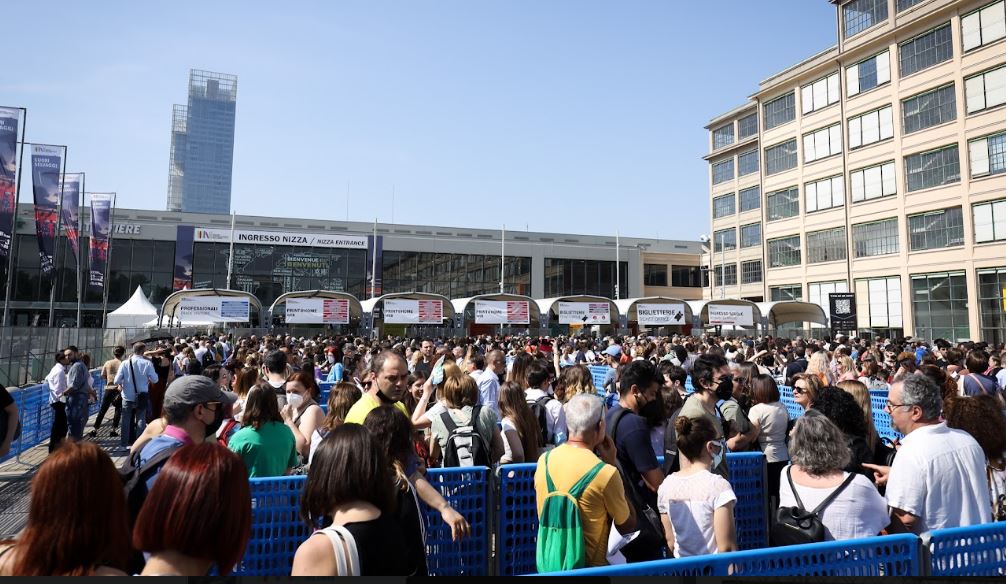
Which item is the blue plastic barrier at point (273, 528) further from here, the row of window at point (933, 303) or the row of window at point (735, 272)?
the row of window at point (735, 272)

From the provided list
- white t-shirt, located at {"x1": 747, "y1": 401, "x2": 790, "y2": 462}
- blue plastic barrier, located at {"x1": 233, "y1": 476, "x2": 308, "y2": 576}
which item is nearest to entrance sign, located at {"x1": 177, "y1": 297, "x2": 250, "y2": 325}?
blue plastic barrier, located at {"x1": 233, "y1": 476, "x2": 308, "y2": 576}

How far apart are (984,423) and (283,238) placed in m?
54.3

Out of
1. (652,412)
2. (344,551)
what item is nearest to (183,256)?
(652,412)

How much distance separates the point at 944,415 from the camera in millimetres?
4289

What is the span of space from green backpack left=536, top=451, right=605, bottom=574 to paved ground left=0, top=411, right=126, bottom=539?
18.4 ft

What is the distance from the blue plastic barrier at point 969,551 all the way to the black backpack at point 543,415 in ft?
13.9

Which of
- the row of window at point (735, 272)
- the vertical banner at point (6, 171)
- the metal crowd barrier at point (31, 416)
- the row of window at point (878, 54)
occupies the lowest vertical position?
the metal crowd barrier at point (31, 416)

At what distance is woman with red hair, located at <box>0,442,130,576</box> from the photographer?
1826 millimetres

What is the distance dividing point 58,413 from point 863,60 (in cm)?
4939

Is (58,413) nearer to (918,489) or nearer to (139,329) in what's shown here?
(918,489)

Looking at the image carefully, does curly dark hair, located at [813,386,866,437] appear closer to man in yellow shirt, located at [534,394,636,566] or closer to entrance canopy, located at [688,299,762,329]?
man in yellow shirt, located at [534,394,636,566]

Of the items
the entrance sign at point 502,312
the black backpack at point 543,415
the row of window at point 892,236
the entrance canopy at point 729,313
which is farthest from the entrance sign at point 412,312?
the row of window at point 892,236

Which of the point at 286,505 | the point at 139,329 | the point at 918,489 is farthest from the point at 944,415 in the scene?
the point at 139,329

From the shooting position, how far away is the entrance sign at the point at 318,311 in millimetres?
21391
